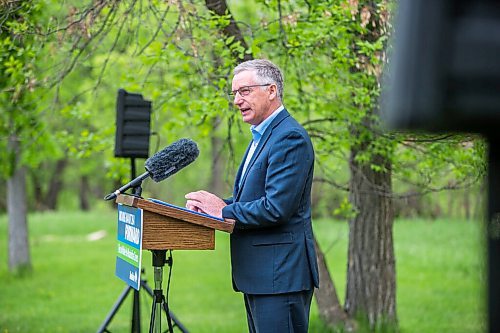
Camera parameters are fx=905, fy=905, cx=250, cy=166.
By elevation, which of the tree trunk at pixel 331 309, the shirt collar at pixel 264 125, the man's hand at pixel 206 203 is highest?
the shirt collar at pixel 264 125

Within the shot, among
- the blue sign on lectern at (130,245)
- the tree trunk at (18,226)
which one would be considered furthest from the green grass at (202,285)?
the blue sign on lectern at (130,245)

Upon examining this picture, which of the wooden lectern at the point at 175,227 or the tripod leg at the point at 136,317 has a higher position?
the wooden lectern at the point at 175,227

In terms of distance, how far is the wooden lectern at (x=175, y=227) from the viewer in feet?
13.4

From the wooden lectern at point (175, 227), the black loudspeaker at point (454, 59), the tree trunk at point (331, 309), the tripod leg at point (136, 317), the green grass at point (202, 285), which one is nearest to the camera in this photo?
the black loudspeaker at point (454, 59)

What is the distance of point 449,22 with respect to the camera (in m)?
1.29

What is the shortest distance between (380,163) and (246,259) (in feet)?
13.3

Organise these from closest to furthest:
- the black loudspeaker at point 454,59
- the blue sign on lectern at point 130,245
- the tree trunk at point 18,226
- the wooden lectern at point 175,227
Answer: the black loudspeaker at point 454,59, the wooden lectern at point 175,227, the blue sign on lectern at point 130,245, the tree trunk at point 18,226

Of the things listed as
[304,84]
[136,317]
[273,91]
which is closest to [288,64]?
[304,84]

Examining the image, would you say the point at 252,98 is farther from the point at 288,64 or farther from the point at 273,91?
the point at 288,64

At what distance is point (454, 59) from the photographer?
4.23 ft

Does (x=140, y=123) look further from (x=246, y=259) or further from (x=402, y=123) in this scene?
(x=402, y=123)

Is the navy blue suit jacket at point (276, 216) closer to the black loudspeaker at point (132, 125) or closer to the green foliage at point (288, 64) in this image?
the green foliage at point (288, 64)

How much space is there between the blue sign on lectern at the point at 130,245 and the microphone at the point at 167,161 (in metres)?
0.15

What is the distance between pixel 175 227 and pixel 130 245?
0.37 metres
